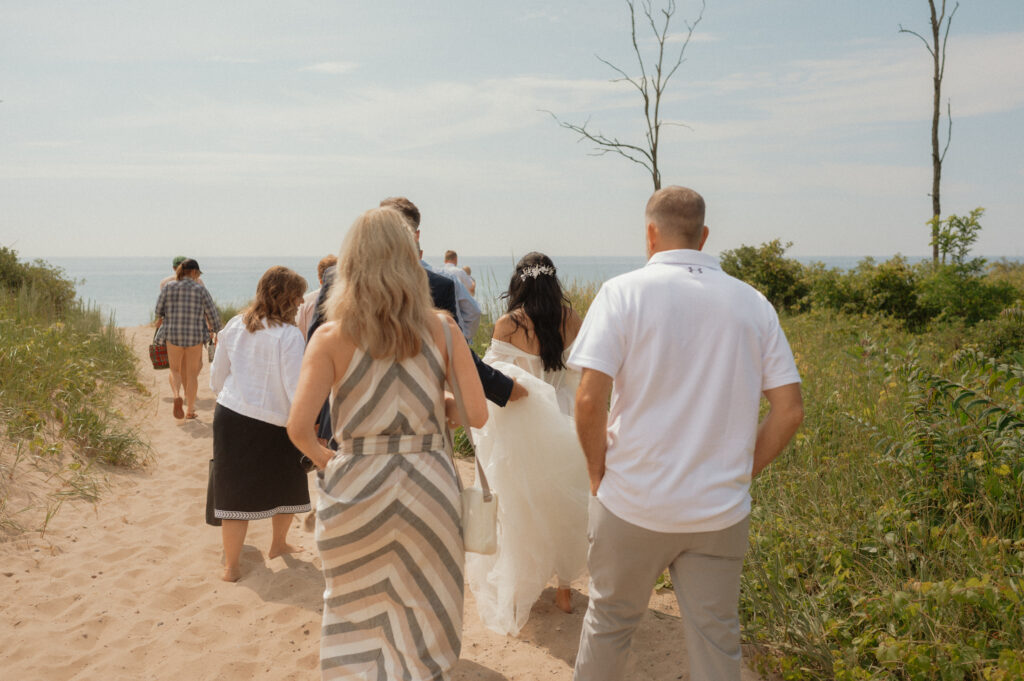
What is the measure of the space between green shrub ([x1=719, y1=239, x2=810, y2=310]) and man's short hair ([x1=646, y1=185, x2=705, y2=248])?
42.6 feet

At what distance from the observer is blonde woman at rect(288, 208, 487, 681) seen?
2730mm

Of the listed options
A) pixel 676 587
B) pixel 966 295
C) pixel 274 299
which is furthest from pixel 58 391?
pixel 966 295

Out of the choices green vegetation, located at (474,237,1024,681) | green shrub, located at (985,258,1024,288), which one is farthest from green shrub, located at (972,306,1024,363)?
green vegetation, located at (474,237,1024,681)

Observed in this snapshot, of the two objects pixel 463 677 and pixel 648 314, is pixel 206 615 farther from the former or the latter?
pixel 648 314

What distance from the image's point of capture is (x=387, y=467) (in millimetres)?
2801

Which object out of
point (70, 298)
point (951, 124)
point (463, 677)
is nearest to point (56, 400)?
point (463, 677)

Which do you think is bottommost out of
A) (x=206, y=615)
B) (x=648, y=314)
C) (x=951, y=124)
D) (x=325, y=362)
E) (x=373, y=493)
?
Answer: (x=206, y=615)

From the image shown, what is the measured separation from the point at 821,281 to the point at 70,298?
545 inches

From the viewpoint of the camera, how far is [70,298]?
14086 mm

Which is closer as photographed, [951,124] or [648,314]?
[648,314]

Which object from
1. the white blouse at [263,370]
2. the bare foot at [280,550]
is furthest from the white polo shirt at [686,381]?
the bare foot at [280,550]

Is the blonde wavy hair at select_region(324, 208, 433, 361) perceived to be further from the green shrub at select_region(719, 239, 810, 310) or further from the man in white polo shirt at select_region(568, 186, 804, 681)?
the green shrub at select_region(719, 239, 810, 310)

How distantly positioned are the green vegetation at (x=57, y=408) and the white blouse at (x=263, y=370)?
7.00ft

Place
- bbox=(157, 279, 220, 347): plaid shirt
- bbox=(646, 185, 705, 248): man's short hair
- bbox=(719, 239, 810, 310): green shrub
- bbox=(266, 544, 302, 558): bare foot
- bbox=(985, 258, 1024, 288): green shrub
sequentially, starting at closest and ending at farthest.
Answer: bbox=(646, 185, 705, 248): man's short hair
bbox=(266, 544, 302, 558): bare foot
bbox=(157, 279, 220, 347): plaid shirt
bbox=(985, 258, 1024, 288): green shrub
bbox=(719, 239, 810, 310): green shrub
